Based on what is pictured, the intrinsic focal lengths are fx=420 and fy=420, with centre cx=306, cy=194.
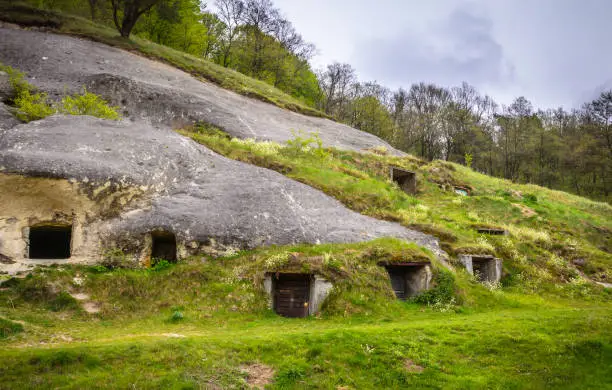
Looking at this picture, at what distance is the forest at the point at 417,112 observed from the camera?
53844 millimetres

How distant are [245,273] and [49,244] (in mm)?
9788

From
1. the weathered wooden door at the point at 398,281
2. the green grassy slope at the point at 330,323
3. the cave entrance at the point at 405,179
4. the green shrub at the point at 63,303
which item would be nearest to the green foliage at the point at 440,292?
the green grassy slope at the point at 330,323

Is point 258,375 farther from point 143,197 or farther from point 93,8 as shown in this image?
point 93,8

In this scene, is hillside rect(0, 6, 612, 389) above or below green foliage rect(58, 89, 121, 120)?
below

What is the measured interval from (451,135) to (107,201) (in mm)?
55359

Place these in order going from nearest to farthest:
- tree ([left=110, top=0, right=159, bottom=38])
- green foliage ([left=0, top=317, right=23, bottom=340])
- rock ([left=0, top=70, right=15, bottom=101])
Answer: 1. green foliage ([left=0, top=317, right=23, bottom=340])
2. rock ([left=0, top=70, right=15, bottom=101])
3. tree ([left=110, top=0, right=159, bottom=38])

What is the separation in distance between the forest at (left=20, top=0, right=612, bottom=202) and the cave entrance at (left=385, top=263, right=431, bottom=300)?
42.5m

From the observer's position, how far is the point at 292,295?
1750cm

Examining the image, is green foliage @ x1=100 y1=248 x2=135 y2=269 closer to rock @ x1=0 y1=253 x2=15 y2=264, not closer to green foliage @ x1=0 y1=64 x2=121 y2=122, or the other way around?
rock @ x1=0 y1=253 x2=15 y2=264

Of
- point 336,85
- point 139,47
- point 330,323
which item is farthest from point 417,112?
point 330,323

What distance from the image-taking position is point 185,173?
20.9 meters

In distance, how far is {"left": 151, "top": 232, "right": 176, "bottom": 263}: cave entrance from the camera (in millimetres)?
18125

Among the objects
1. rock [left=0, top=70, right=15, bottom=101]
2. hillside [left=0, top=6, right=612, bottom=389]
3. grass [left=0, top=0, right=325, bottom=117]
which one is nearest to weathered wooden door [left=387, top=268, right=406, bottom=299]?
hillside [left=0, top=6, right=612, bottom=389]

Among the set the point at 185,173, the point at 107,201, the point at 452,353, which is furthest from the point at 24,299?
the point at 452,353
